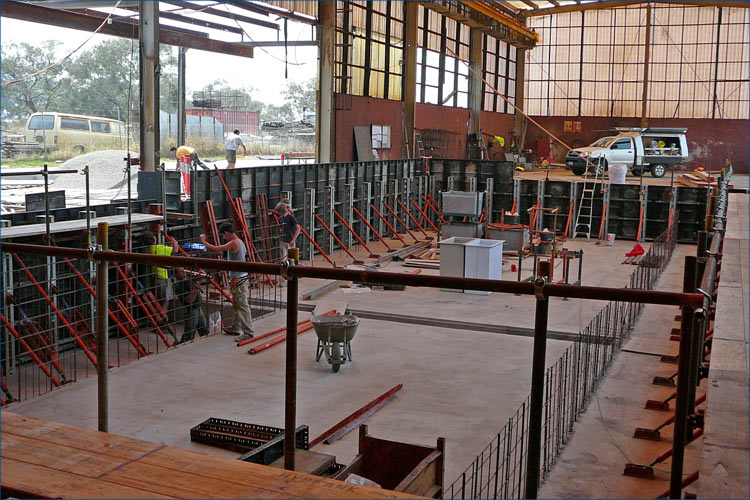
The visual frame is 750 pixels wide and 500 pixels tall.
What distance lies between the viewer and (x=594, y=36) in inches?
1750

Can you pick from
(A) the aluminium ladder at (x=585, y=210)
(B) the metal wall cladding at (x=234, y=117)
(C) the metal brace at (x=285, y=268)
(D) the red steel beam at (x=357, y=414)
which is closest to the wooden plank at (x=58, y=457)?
(C) the metal brace at (x=285, y=268)

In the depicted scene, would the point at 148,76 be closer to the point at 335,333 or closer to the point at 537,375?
the point at 335,333

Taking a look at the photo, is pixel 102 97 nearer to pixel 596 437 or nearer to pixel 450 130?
pixel 450 130

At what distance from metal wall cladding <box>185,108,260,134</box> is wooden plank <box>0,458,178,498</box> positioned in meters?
27.4

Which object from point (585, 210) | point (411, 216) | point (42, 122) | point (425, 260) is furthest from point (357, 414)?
point (585, 210)

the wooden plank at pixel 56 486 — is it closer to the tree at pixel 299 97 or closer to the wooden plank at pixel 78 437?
the wooden plank at pixel 78 437

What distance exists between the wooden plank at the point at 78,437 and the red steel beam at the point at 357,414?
13.6 feet

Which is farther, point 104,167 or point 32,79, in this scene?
point 32,79

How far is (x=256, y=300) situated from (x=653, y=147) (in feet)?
78.2

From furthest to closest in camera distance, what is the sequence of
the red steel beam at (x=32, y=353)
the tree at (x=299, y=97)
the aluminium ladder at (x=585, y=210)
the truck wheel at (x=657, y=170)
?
the truck wheel at (x=657, y=170), the tree at (x=299, y=97), the aluminium ladder at (x=585, y=210), the red steel beam at (x=32, y=353)

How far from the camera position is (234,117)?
102ft

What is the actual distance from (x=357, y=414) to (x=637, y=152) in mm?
26805

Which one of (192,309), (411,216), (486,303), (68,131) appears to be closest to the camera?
(192,309)

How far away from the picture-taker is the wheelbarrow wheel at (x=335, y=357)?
446 inches
